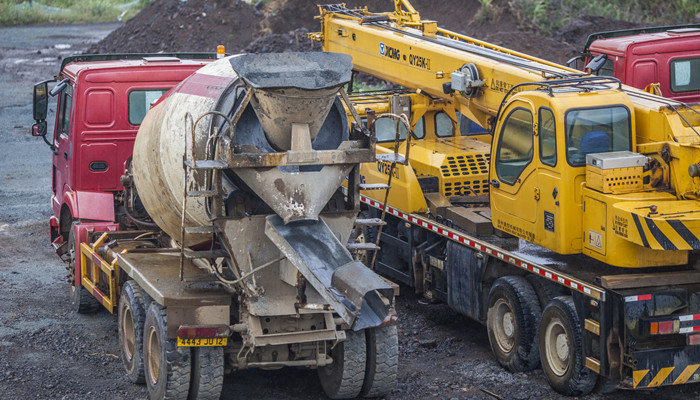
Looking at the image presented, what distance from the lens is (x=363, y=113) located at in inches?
516

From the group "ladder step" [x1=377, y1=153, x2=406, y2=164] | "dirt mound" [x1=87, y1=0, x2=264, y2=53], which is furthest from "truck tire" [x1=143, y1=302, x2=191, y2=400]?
"dirt mound" [x1=87, y1=0, x2=264, y2=53]

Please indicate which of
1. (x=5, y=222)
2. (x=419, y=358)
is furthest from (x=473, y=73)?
(x=5, y=222)

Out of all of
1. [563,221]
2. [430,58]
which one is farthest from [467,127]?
[563,221]

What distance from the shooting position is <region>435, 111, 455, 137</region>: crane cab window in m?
13.2

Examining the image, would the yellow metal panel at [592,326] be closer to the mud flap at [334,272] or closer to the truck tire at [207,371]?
the mud flap at [334,272]

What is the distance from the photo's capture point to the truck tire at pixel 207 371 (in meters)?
8.53

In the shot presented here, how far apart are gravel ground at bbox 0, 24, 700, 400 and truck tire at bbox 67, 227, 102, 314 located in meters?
0.11

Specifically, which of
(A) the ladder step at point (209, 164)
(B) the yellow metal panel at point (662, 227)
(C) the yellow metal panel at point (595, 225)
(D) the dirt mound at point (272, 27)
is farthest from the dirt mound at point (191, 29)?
(B) the yellow metal panel at point (662, 227)

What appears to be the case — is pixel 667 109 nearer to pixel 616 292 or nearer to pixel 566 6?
pixel 616 292

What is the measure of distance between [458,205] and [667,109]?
3.30 meters

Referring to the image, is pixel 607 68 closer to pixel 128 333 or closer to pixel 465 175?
pixel 465 175

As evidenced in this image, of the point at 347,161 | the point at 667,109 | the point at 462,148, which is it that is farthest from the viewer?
the point at 462,148

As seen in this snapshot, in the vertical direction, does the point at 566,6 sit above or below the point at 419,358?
above

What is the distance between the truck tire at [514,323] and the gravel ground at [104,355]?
153 millimetres
